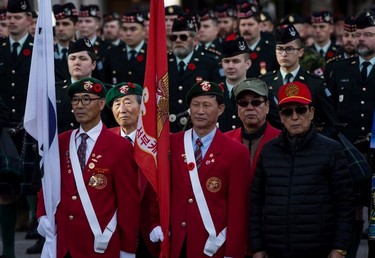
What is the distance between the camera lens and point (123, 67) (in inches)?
632

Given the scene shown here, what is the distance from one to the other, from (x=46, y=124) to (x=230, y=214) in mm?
1606

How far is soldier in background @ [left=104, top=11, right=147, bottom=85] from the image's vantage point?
15828 mm

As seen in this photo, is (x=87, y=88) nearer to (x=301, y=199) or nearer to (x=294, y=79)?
(x=301, y=199)

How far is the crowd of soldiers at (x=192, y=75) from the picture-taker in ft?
39.3

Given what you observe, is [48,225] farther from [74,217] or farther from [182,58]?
[182,58]

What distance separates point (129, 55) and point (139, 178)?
21.1 feet

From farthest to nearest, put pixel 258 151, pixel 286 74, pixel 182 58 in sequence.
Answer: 1. pixel 182 58
2. pixel 286 74
3. pixel 258 151

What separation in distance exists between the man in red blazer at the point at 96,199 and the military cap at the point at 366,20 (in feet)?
13.9

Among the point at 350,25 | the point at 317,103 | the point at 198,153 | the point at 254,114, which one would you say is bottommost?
the point at 198,153

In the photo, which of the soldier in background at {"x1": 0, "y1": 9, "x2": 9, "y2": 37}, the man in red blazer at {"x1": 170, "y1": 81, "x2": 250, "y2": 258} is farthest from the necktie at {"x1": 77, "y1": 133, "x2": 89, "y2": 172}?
the soldier in background at {"x1": 0, "y1": 9, "x2": 9, "y2": 37}

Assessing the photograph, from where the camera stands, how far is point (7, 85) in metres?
14.8

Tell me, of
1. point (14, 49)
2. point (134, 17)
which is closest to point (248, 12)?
point (134, 17)

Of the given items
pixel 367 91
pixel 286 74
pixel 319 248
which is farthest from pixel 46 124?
pixel 367 91

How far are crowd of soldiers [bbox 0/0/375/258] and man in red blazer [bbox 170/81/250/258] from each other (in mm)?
108
